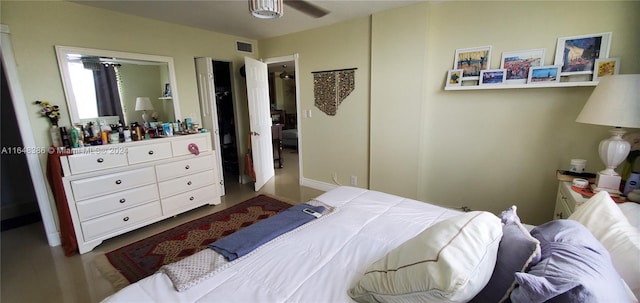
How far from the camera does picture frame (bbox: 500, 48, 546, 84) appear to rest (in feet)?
7.52

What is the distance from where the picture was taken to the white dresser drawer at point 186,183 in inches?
114

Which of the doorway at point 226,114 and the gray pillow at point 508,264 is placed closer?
the gray pillow at point 508,264

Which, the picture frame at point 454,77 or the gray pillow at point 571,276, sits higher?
the picture frame at point 454,77

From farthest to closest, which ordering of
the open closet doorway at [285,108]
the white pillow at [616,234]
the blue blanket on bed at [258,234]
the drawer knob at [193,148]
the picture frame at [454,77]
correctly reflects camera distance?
the open closet doorway at [285,108] < the drawer knob at [193,148] < the picture frame at [454,77] < the blue blanket on bed at [258,234] < the white pillow at [616,234]

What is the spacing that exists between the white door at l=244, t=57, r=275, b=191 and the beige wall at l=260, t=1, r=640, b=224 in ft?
2.59

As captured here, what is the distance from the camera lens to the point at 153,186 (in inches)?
110

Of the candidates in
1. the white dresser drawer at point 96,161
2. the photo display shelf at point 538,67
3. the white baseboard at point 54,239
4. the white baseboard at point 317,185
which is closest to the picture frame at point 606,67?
the photo display shelf at point 538,67

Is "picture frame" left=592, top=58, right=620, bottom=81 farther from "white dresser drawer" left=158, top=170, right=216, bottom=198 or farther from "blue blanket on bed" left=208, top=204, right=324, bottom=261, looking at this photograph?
"white dresser drawer" left=158, top=170, right=216, bottom=198

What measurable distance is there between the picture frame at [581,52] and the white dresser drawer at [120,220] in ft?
13.6

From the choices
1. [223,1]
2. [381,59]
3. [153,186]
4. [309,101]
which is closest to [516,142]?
[381,59]

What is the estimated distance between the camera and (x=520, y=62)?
2.36 meters

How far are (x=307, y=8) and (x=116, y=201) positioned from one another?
2.79m

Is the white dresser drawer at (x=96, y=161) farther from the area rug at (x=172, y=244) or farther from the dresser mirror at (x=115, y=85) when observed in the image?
the area rug at (x=172, y=244)

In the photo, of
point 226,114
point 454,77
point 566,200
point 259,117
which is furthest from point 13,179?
point 566,200
